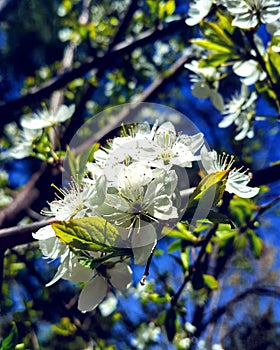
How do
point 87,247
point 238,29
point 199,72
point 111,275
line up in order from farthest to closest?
point 199,72, point 238,29, point 111,275, point 87,247

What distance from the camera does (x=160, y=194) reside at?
0.55 meters

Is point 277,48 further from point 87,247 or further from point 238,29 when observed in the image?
point 87,247

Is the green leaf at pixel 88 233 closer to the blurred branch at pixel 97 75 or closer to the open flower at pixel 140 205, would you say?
the open flower at pixel 140 205

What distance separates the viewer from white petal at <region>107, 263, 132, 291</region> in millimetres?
643

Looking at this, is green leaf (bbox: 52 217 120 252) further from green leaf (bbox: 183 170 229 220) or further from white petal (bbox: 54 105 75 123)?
white petal (bbox: 54 105 75 123)

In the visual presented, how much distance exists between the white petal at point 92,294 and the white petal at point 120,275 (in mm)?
16

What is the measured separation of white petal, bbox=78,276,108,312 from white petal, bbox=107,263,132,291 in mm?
16

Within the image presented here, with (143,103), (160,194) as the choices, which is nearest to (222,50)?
(160,194)

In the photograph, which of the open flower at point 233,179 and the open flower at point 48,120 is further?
the open flower at point 48,120

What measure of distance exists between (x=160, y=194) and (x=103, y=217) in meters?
0.07

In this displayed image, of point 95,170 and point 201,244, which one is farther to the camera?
point 201,244

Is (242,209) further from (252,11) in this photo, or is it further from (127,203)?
(127,203)

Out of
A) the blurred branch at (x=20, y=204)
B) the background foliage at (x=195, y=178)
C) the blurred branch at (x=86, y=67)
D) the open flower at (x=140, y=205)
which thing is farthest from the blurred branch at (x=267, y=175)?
the blurred branch at (x=86, y=67)

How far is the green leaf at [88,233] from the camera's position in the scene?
527 mm
